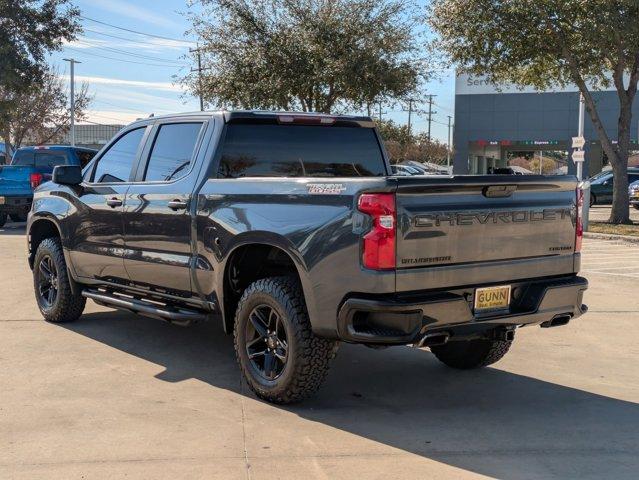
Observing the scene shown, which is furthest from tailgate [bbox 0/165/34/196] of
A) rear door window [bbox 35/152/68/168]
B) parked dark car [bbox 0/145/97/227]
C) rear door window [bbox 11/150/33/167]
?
rear door window [bbox 11/150/33/167]

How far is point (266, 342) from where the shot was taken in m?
5.23

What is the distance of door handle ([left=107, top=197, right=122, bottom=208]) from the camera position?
6504 mm

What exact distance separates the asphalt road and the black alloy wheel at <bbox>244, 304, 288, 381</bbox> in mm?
253

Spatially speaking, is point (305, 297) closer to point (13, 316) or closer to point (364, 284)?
point (364, 284)

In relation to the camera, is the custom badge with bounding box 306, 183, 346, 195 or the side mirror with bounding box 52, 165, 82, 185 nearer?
the custom badge with bounding box 306, 183, 346, 195

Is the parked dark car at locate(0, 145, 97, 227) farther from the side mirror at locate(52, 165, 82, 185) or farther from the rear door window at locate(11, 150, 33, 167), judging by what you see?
the side mirror at locate(52, 165, 82, 185)

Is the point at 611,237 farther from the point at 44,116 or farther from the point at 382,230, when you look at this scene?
the point at 44,116

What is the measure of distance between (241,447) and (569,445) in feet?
6.39

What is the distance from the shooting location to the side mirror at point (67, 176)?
274 inches

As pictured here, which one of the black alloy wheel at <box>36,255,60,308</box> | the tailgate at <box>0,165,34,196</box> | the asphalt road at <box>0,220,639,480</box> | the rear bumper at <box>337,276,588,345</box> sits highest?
the tailgate at <box>0,165,34,196</box>

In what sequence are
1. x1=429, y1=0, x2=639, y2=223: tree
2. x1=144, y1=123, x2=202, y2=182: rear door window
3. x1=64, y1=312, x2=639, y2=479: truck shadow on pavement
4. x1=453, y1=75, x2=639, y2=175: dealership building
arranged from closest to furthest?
1. x1=64, y1=312, x2=639, y2=479: truck shadow on pavement
2. x1=144, y1=123, x2=202, y2=182: rear door window
3. x1=429, y1=0, x2=639, y2=223: tree
4. x1=453, y1=75, x2=639, y2=175: dealership building

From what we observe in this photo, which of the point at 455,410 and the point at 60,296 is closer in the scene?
the point at 455,410

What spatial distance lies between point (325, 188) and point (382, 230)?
502 mm

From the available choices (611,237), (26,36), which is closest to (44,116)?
(26,36)
